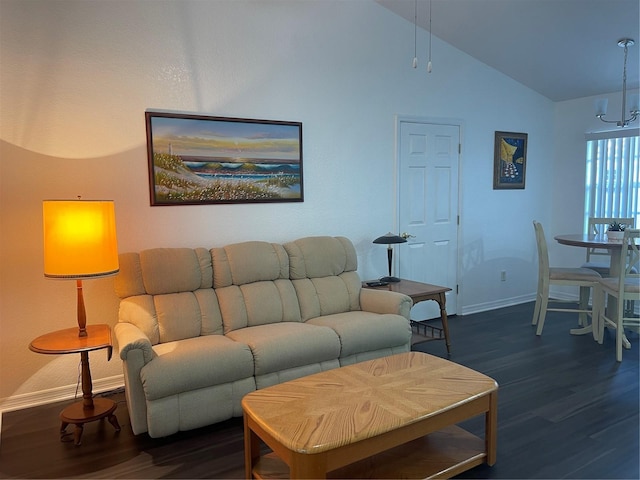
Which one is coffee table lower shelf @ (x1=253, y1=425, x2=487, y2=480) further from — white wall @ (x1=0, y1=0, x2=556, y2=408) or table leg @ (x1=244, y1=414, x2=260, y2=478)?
white wall @ (x1=0, y1=0, x2=556, y2=408)

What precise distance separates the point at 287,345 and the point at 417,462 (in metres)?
1.04

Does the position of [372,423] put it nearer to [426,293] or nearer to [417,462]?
[417,462]

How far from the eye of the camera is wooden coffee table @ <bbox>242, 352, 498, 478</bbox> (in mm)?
1766

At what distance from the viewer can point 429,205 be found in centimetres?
462

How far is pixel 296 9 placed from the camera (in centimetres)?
371

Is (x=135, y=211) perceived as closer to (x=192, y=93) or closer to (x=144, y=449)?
(x=192, y=93)

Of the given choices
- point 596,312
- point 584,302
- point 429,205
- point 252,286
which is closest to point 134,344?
point 252,286

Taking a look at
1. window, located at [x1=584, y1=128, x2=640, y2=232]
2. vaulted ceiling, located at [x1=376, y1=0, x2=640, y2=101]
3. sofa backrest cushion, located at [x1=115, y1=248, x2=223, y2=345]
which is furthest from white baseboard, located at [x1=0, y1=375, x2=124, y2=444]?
window, located at [x1=584, y1=128, x2=640, y2=232]

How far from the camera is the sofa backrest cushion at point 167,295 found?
290cm

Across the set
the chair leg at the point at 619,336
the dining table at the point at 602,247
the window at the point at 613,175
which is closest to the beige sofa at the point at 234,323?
the chair leg at the point at 619,336


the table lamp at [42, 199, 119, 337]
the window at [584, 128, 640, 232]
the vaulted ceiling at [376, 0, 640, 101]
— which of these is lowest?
the table lamp at [42, 199, 119, 337]

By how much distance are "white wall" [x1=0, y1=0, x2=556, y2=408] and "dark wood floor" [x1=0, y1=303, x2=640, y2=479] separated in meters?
0.65

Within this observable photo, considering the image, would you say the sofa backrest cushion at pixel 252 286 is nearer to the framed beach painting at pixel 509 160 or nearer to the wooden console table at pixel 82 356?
the wooden console table at pixel 82 356

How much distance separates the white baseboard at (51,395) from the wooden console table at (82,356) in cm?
45
